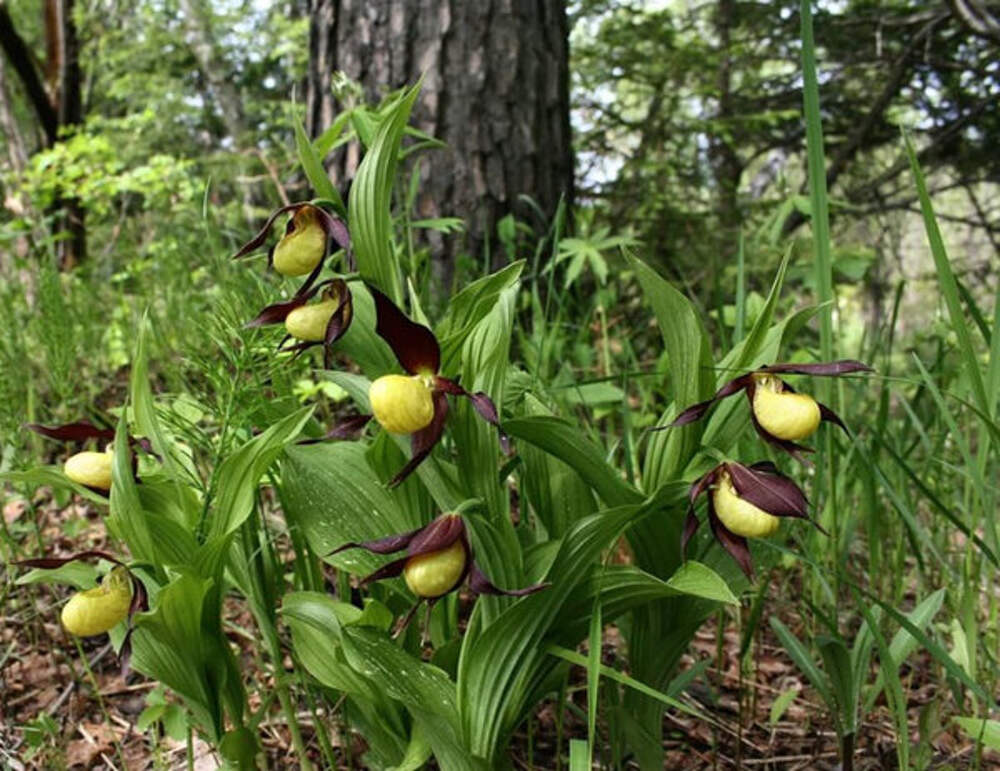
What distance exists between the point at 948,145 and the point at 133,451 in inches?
161

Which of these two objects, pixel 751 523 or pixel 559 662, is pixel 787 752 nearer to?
pixel 559 662

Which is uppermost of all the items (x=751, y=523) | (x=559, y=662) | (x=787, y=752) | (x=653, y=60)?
(x=653, y=60)

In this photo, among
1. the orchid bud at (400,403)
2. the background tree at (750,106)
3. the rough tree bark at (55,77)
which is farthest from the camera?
the rough tree bark at (55,77)

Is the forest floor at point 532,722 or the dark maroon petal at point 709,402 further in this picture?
the forest floor at point 532,722

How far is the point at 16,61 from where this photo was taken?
180 inches

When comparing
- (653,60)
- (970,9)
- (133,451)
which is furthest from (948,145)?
(133,451)

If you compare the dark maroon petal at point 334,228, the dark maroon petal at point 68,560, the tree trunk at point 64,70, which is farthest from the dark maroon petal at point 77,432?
the tree trunk at point 64,70

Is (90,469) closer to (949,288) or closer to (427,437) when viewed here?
(427,437)

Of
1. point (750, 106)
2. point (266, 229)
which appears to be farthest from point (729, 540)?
point (750, 106)

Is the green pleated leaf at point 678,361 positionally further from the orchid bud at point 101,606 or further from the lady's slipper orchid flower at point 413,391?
the orchid bud at point 101,606

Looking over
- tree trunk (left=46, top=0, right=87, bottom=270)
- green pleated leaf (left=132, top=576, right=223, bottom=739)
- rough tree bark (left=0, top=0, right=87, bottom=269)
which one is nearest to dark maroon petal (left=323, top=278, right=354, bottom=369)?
green pleated leaf (left=132, top=576, right=223, bottom=739)

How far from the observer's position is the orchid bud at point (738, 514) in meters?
0.88

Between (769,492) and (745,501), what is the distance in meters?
→ 0.03

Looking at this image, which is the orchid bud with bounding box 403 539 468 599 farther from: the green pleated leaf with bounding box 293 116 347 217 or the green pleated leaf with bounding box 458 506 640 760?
the green pleated leaf with bounding box 293 116 347 217
